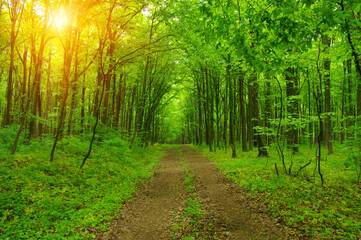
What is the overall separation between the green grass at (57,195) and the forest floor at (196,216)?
612mm

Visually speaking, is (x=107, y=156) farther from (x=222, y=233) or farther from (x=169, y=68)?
(x=169, y=68)

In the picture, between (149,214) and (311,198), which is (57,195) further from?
(311,198)

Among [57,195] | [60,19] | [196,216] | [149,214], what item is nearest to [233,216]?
[196,216]

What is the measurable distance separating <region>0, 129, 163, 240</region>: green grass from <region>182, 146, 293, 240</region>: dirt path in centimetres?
289

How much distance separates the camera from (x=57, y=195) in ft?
19.4

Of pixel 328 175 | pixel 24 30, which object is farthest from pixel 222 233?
pixel 24 30

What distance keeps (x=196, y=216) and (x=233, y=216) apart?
3.45ft

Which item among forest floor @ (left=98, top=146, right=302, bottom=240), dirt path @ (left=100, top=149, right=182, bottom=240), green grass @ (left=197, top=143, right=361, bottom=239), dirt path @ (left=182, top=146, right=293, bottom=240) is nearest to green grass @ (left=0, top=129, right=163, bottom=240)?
dirt path @ (left=100, top=149, right=182, bottom=240)

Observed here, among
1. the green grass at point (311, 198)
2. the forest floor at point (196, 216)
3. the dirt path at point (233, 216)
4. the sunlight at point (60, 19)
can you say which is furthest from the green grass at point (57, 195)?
the sunlight at point (60, 19)

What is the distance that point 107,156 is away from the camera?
451 inches

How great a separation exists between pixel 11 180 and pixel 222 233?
→ 21.0 ft

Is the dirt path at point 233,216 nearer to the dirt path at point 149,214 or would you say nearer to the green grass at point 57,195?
the dirt path at point 149,214

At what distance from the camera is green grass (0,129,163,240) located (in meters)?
4.30

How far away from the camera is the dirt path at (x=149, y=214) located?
477cm
